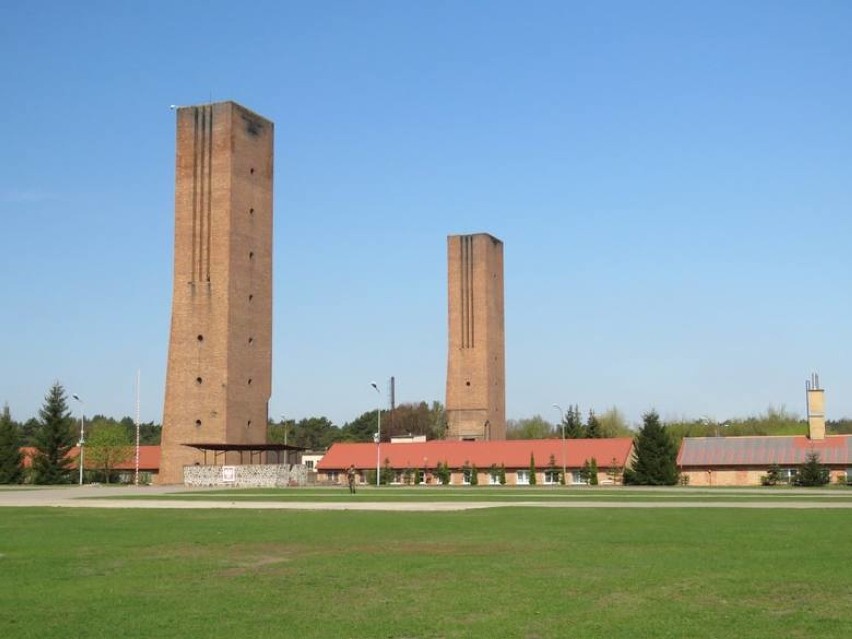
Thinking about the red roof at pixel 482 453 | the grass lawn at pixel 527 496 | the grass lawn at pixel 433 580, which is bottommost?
the grass lawn at pixel 527 496

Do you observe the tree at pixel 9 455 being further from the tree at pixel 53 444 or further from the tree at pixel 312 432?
the tree at pixel 312 432

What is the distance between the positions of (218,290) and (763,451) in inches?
1480

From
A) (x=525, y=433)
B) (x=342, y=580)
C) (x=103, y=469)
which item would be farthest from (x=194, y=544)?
(x=525, y=433)

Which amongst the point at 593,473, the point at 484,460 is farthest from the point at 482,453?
the point at 593,473

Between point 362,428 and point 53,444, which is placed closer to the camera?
point 53,444

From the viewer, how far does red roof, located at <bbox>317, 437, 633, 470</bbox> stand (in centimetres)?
7450

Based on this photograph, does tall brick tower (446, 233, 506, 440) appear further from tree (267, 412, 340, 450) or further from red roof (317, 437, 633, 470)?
tree (267, 412, 340, 450)

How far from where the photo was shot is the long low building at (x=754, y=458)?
2655 inches

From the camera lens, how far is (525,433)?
128 meters

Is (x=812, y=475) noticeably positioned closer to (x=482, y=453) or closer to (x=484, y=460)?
(x=484, y=460)

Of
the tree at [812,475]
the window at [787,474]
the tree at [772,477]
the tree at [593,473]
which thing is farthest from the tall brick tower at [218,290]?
the tree at [812,475]

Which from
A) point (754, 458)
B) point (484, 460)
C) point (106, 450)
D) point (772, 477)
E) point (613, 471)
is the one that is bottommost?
point (772, 477)

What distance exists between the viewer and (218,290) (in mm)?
70812

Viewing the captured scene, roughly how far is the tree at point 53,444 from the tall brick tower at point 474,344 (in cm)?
3320
